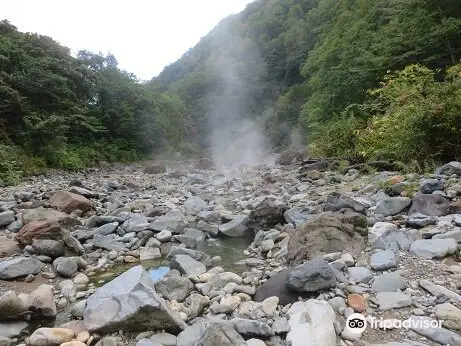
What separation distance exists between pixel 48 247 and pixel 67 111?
15.8 meters

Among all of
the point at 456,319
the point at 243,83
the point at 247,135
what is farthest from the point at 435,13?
the point at 243,83

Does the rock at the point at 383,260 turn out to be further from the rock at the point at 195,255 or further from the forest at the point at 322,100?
the forest at the point at 322,100

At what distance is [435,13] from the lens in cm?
1126

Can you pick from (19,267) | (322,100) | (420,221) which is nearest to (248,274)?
(420,221)

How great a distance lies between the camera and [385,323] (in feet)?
7.47

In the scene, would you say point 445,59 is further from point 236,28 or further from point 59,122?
point 236,28

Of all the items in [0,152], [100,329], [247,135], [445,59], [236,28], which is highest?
[236,28]

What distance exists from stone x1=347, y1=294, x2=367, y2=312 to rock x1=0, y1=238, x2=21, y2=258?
417 centimetres

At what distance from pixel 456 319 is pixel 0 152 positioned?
41.2 feet

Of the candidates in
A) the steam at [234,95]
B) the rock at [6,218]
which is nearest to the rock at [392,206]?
the rock at [6,218]

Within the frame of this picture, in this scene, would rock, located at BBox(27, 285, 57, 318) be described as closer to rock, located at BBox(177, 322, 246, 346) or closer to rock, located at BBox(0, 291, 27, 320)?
rock, located at BBox(0, 291, 27, 320)

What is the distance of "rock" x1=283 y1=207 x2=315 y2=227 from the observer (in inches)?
203

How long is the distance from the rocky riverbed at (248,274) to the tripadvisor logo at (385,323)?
0.08ft

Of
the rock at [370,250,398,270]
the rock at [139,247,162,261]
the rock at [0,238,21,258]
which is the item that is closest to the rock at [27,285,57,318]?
the rock at [139,247,162,261]
